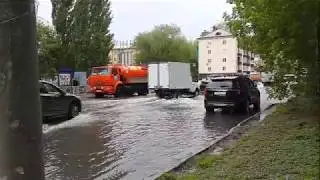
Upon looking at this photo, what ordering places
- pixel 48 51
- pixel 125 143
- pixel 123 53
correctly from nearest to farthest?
pixel 125 143 → pixel 48 51 → pixel 123 53

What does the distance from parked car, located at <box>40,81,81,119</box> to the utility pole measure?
14782 millimetres

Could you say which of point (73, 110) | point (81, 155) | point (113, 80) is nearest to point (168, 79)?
point (113, 80)

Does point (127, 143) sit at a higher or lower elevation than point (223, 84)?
lower

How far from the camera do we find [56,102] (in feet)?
60.3

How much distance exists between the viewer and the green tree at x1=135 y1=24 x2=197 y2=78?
95.2 m

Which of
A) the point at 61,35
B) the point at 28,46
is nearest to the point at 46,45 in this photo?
the point at 61,35

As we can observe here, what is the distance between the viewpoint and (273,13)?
13.4 metres

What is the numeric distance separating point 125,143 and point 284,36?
525 centimetres

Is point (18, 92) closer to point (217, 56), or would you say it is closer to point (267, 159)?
point (267, 159)

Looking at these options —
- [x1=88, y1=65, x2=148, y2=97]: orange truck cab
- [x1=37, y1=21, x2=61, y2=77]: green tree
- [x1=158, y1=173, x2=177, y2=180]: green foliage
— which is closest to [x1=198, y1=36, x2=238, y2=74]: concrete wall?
[x1=37, y1=21, x2=61, y2=77]: green tree

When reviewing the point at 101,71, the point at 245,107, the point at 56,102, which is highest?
the point at 101,71

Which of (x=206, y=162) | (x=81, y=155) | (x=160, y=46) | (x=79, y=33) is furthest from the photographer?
(x=160, y=46)

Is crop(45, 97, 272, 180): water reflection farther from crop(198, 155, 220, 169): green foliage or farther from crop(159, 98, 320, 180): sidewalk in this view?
crop(159, 98, 320, 180): sidewalk

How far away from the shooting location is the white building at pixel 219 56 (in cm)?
13359
